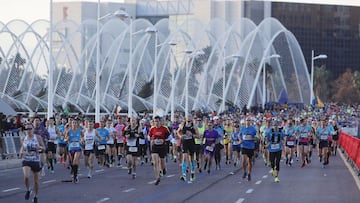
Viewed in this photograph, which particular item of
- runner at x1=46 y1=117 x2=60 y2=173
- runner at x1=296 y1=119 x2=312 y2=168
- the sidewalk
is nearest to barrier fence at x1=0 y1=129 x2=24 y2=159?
the sidewalk

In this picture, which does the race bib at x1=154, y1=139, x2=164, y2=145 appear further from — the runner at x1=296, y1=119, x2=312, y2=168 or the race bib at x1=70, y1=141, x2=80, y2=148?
the runner at x1=296, y1=119, x2=312, y2=168

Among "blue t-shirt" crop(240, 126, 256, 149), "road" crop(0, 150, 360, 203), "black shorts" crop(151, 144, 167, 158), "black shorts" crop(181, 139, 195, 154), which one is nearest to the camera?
"road" crop(0, 150, 360, 203)

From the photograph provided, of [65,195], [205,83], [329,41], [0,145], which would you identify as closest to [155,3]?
[329,41]

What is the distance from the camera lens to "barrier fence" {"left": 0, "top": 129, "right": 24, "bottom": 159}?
34.3 m

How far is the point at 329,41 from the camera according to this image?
520 feet

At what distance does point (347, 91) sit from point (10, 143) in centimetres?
11379

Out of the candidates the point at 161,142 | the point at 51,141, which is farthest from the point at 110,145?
the point at 161,142

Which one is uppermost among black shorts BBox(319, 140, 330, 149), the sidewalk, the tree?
the tree

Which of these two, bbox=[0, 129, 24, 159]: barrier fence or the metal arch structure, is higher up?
the metal arch structure

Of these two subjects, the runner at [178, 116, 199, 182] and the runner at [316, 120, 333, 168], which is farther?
the runner at [316, 120, 333, 168]

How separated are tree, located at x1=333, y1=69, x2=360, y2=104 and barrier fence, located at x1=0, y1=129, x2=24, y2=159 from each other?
369ft

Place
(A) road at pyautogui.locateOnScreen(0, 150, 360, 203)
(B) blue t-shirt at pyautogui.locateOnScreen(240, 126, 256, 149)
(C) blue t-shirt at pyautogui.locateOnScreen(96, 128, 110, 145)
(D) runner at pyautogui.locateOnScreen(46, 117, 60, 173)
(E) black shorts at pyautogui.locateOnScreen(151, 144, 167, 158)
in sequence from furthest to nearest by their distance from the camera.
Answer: (D) runner at pyautogui.locateOnScreen(46, 117, 60, 173), (C) blue t-shirt at pyautogui.locateOnScreen(96, 128, 110, 145), (B) blue t-shirt at pyautogui.locateOnScreen(240, 126, 256, 149), (E) black shorts at pyautogui.locateOnScreen(151, 144, 167, 158), (A) road at pyautogui.locateOnScreen(0, 150, 360, 203)

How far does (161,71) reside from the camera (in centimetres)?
8931

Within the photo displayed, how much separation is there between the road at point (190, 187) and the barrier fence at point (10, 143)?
12.3ft
